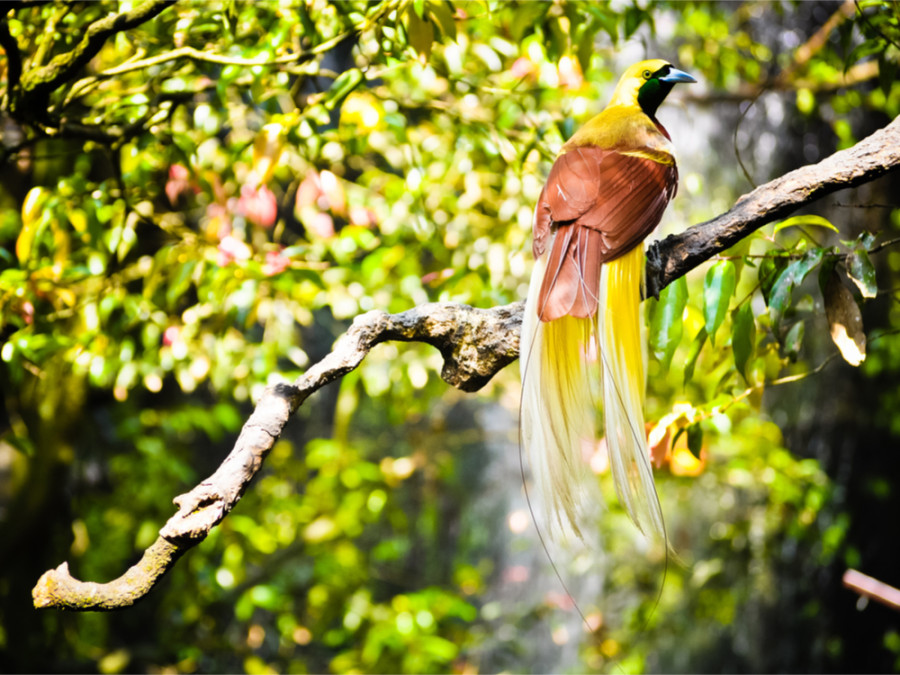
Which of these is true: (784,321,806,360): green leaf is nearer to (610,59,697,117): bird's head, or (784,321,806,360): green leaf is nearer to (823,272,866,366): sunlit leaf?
(823,272,866,366): sunlit leaf

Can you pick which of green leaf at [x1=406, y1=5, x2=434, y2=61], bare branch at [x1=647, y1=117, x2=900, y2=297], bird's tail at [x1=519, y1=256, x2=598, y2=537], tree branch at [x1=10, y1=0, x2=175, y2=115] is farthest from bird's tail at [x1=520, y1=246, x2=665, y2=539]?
tree branch at [x1=10, y1=0, x2=175, y2=115]

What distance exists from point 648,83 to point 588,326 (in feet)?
2.20

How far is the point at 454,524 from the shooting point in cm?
372

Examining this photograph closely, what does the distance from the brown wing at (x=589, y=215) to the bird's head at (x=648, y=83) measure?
14.1 inches

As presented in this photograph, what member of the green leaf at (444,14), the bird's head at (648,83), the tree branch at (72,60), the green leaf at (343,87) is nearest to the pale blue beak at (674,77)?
the bird's head at (648,83)

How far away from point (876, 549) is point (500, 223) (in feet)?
5.98

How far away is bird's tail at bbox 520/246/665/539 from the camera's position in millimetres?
896

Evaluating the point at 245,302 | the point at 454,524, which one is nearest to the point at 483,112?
the point at 245,302

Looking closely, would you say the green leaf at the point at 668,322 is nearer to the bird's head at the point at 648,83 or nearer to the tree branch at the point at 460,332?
the tree branch at the point at 460,332

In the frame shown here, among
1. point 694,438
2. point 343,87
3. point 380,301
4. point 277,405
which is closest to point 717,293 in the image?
point 694,438

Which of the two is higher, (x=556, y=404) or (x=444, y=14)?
(x=444, y=14)

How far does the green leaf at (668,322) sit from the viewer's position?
0.95m

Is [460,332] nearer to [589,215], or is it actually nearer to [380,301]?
[589,215]

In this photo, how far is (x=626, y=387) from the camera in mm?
967
